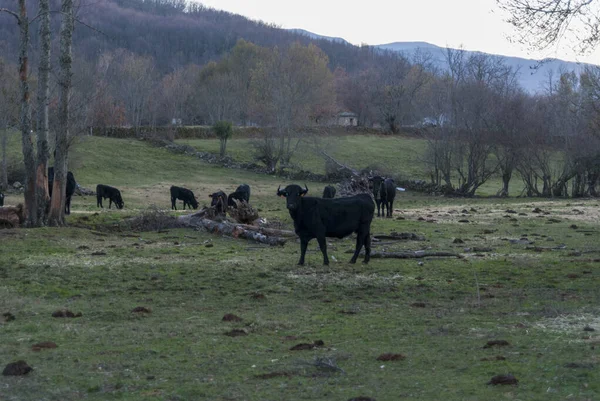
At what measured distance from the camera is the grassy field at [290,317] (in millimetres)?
7910

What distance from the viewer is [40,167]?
22.7 metres

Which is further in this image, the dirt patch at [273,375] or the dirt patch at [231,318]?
the dirt patch at [231,318]

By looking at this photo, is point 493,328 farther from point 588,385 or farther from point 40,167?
point 40,167

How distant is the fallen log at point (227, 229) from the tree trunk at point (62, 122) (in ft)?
12.5

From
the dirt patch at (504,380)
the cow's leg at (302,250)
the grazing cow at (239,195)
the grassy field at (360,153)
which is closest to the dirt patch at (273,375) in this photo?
the dirt patch at (504,380)

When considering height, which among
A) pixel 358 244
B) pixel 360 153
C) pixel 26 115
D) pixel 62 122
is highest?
pixel 26 115

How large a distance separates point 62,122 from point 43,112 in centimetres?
61

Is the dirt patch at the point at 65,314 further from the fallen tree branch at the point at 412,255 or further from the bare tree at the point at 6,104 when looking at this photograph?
the bare tree at the point at 6,104

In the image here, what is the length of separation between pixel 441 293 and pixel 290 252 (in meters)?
6.18

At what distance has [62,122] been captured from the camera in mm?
22703

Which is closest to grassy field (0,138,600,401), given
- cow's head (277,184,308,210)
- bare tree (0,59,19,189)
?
cow's head (277,184,308,210)

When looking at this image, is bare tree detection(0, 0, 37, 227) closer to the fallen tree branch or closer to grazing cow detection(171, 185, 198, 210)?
the fallen tree branch

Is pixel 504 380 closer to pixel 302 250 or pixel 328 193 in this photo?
pixel 302 250

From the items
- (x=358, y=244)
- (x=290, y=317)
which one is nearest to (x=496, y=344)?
(x=290, y=317)
